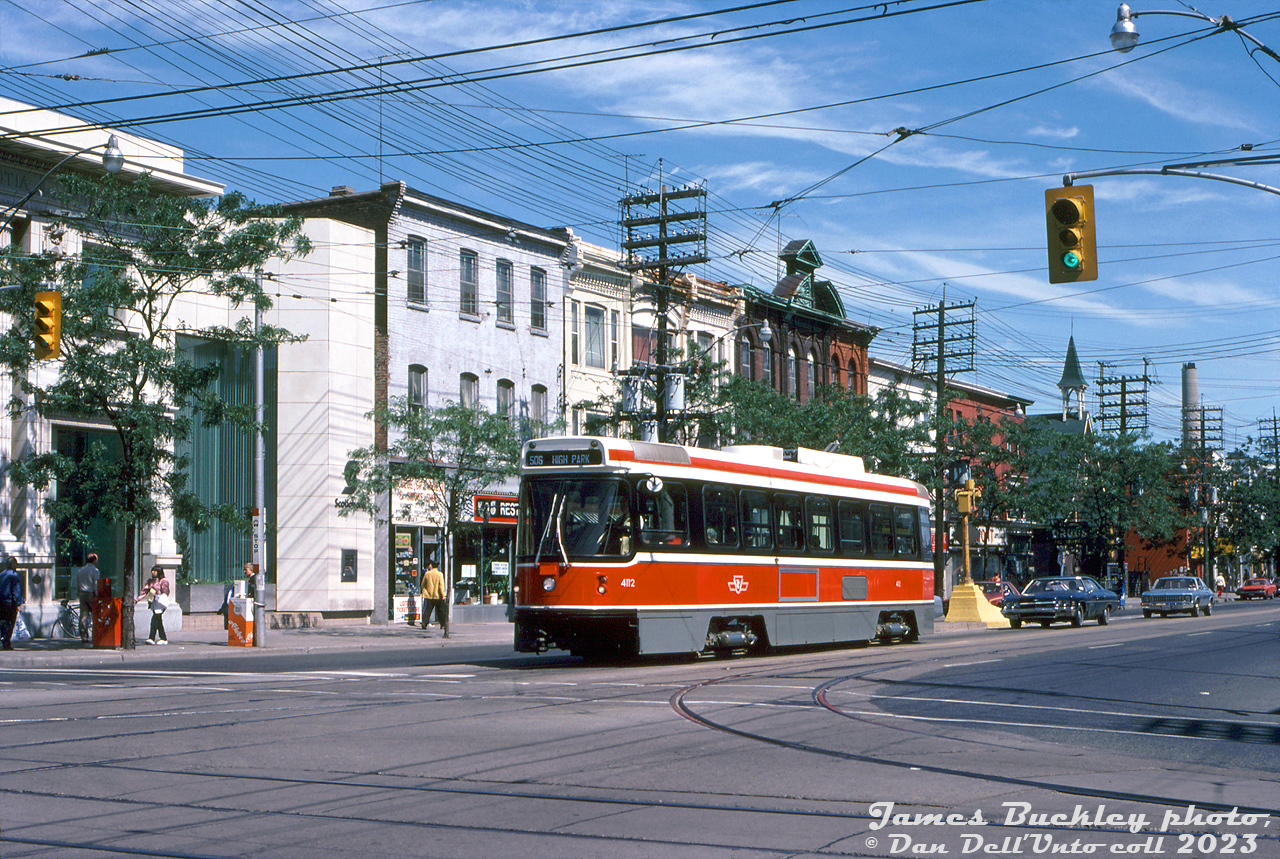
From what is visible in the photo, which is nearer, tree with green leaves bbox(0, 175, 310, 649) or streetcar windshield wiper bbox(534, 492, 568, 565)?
streetcar windshield wiper bbox(534, 492, 568, 565)

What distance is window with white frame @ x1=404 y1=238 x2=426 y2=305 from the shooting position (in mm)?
39062

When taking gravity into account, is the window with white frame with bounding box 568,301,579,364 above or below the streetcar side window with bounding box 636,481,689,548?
above

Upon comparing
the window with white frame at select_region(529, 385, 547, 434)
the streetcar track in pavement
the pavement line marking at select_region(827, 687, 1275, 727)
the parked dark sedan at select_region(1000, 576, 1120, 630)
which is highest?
the window with white frame at select_region(529, 385, 547, 434)

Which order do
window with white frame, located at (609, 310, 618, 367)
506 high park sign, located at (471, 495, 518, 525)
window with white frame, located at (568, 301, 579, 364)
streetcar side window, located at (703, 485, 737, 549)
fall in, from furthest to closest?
window with white frame, located at (609, 310, 618, 367) → window with white frame, located at (568, 301, 579, 364) → 506 high park sign, located at (471, 495, 518, 525) → streetcar side window, located at (703, 485, 737, 549)

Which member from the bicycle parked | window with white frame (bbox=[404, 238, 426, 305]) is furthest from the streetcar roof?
window with white frame (bbox=[404, 238, 426, 305])

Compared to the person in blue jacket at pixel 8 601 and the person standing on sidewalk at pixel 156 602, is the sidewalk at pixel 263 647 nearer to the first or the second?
the person standing on sidewalk at pixel 156 602

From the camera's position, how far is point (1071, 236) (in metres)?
16.2

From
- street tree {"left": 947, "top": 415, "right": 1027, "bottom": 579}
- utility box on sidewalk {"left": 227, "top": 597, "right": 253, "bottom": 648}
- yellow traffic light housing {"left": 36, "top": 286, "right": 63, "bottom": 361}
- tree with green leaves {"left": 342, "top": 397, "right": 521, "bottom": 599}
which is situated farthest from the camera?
street tree {"left": 947, "top": 415, "right": 1027, "bottom": 579}

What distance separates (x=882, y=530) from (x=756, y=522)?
4.80m

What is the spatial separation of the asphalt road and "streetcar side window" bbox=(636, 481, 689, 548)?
6.23 ft

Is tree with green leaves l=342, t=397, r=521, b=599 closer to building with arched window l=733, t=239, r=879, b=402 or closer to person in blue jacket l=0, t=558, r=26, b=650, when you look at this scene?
person in blue jacket l=0, t=558, r=26, b=650

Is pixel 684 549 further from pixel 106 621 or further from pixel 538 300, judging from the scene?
pixel 538 300

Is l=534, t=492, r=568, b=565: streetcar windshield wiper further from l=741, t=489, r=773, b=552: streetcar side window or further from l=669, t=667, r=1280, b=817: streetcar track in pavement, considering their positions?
l=669, t=667, r=1280, b=817: streetcar track in pavement

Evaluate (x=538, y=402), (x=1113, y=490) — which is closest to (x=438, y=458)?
(x=538, y=402)
